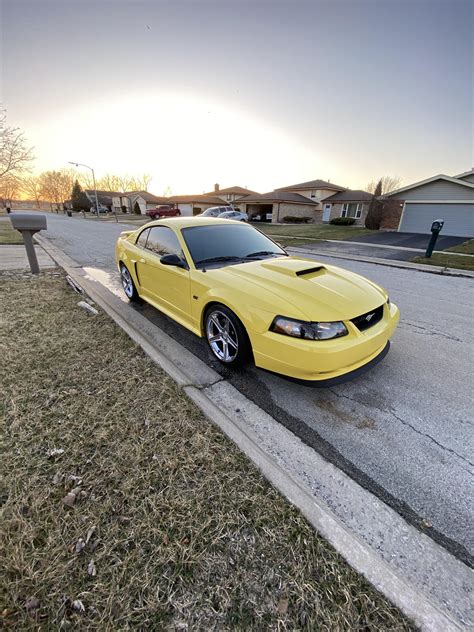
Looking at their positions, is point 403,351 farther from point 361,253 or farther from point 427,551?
point 361,253

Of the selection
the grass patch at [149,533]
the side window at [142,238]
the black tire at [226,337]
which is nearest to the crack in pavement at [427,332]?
the black tire at [226,337]

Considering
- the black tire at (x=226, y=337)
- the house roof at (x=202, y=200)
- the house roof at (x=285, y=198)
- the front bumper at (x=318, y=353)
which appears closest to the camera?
the front bumper at (x=318, y=353)

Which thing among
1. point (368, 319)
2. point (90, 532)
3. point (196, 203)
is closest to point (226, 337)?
point (368, 319)

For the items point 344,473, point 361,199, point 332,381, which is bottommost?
point 344,473

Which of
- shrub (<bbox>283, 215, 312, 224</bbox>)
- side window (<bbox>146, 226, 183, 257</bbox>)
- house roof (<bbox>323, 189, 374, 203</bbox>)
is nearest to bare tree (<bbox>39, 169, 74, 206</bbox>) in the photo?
shrub (<bbox>283, 215, 312, 224</bbox>)

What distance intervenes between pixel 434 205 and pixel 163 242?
21.5m

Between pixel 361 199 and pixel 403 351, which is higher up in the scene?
pixel 361 199

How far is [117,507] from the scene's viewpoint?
160 centimetres

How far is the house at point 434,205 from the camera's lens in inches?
696

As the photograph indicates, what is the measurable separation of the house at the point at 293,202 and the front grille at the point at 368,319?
32.3m

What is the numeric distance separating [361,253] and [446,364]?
946cm

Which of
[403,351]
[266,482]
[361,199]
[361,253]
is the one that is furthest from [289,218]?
[266,482]

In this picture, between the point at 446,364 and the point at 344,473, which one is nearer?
the point at 344,473

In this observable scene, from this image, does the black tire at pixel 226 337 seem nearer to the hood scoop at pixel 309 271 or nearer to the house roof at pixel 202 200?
the hood scoop at pixel 309 271
